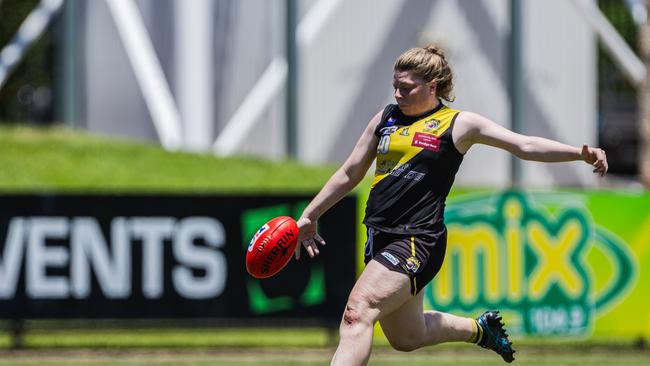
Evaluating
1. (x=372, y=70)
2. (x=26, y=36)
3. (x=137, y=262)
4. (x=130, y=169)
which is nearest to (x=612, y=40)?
(x=372, y=70)

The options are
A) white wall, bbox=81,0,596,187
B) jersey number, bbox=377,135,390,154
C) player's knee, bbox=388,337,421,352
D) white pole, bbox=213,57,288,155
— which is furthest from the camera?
white wall, bbox=81,0,596,187

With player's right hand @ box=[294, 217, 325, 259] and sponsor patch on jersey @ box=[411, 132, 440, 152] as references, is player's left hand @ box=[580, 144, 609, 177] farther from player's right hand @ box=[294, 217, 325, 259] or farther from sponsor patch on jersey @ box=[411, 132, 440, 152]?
player's right hand @ box=[294, 217, 325, 259]

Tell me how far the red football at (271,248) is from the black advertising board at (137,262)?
5.24 m

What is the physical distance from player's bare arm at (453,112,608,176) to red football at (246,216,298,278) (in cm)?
109

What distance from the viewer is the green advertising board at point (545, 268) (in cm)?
1254

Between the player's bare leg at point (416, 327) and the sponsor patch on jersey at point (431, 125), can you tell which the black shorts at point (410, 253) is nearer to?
the player's bare leg at point (416, 327)

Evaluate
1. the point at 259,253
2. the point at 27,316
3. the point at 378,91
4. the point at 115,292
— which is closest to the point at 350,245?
the point at 115,292

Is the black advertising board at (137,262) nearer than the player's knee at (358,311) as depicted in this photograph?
No

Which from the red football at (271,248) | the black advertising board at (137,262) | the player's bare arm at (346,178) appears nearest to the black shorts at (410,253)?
the player's bare arm at (346,178)

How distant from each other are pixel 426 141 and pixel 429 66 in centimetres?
42

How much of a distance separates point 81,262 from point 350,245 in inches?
105

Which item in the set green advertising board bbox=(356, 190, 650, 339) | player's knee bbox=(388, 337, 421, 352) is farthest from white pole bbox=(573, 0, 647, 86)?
player's knee bbox=(388, 337, 421, 352)

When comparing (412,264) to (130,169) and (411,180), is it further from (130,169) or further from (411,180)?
(130,169)

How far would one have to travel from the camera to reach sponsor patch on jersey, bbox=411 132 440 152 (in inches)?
273
